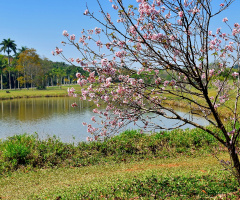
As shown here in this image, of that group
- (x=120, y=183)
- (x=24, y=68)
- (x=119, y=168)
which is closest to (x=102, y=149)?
(x=119, y=168)

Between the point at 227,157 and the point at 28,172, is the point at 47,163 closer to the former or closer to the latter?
the point at 28,172

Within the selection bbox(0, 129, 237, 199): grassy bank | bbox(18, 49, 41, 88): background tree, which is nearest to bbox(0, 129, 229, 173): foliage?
bbox(0, 129, 237, 199): grassy bank

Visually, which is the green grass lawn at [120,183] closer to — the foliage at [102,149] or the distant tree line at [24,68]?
the foliage at [102,149]

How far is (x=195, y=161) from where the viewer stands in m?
10.4

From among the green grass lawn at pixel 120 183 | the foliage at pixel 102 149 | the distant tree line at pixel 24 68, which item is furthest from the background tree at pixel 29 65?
the green grass lawn at pixel 120 183

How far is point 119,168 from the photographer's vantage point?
9.76 metres

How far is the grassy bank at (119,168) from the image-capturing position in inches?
248

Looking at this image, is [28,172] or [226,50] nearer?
[226,50]

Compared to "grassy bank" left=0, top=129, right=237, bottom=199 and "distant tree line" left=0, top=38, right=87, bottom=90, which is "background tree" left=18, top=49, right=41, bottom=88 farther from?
"grassy bank" left=0, top=129, right=237, bottom=199

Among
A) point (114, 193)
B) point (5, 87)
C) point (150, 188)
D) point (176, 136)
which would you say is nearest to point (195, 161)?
point (176, 136)

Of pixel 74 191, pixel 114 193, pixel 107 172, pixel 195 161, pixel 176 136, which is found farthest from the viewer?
pixel 176 136

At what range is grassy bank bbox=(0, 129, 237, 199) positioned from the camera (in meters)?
6.29

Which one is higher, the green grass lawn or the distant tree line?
the distant tree line

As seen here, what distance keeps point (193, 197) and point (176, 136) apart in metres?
7.38
